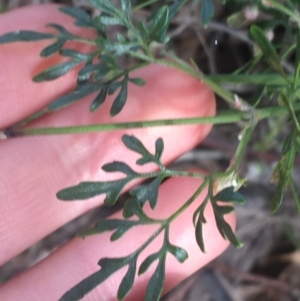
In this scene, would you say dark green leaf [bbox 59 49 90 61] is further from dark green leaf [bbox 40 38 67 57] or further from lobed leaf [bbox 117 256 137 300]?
lobed leaf [bbox 117 256 137 300]

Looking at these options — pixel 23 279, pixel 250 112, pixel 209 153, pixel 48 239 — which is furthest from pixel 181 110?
pixel 48 239

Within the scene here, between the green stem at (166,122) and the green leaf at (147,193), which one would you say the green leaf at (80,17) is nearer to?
the green stem at (166,122)

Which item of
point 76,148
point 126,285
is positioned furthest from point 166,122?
point 76,148

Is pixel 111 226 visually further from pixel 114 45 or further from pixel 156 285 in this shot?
pixel 114 45

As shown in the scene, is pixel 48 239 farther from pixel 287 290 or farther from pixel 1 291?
pixel 287 290

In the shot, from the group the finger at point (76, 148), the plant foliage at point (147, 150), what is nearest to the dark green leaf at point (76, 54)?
the plant foliage at point (147, 150)

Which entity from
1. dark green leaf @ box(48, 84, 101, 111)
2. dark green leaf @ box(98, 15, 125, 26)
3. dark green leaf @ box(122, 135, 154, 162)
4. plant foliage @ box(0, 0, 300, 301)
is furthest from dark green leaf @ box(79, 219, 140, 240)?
dark green leaf @ box(98, 15, 125, 26)
